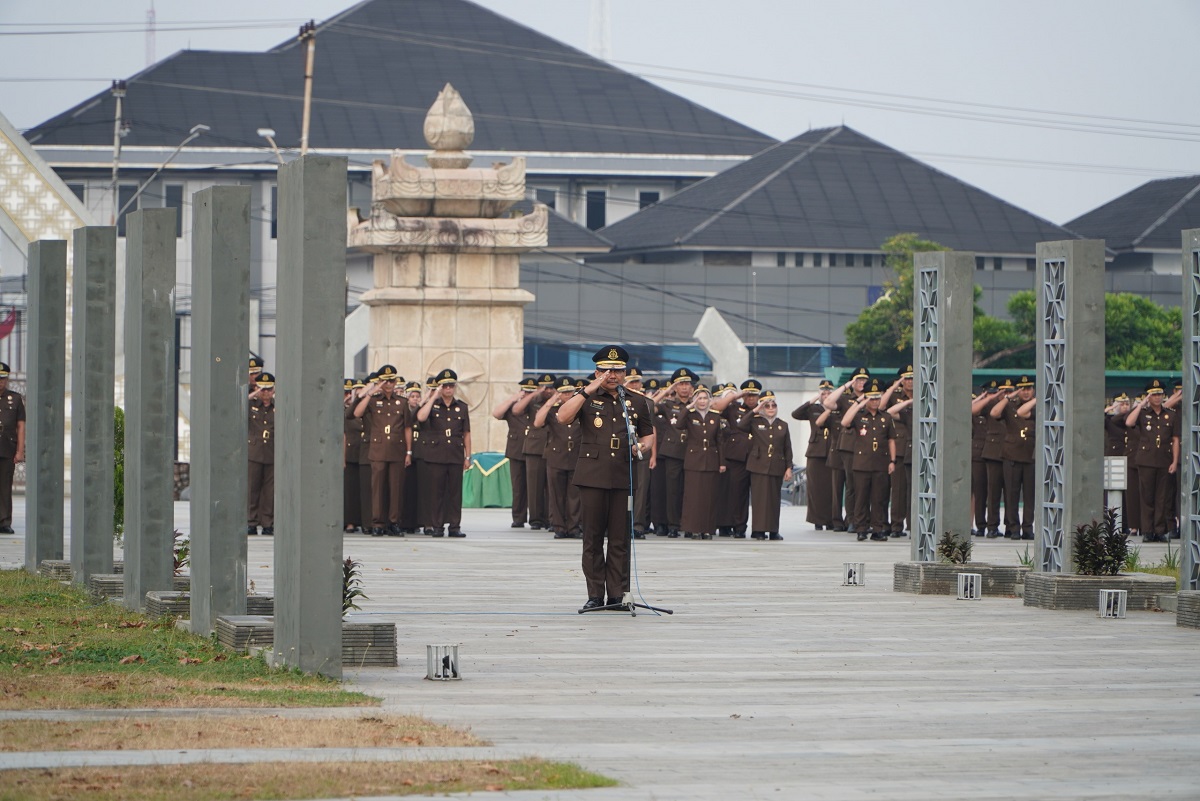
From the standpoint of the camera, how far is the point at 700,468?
25672 millimetres

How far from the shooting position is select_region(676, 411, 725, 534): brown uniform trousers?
25.7m

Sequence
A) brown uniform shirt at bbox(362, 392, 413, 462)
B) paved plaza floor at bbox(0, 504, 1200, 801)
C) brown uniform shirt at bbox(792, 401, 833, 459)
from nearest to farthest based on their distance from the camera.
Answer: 1. paved plaza floor at bbox(0, 504, 1200, 801)
2. brown uniform shirt at bbox(362, 392, 413, 462)
3. brown uniform shirt at bbox(792, 401, 833, 459)

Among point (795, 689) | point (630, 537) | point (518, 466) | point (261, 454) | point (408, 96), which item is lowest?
point (795, 689)

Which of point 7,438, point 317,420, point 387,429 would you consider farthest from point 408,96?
point 317,420

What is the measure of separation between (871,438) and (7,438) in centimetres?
1040

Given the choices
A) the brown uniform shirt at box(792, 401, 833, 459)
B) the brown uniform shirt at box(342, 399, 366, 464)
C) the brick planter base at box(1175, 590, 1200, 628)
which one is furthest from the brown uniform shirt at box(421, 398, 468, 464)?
the brick planter base at box(1175, 590, 1200, 628)

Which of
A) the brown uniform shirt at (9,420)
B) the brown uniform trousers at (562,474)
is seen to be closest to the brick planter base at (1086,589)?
the brown uniform trousers at (562,474)

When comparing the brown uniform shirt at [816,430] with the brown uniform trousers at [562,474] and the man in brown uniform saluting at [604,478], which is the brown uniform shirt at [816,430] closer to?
the brown uniform trousers at [562,474]

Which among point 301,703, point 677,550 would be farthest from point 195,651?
point 677,550

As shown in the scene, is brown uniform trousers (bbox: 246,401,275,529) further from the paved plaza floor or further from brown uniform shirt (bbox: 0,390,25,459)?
the paved plaza floor

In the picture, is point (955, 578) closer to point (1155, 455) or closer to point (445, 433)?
point (445, 433)

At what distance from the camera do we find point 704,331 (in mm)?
32969

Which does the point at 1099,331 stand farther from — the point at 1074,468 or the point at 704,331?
the point at 704,331

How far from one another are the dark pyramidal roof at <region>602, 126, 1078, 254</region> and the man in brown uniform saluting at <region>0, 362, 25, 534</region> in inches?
2053
